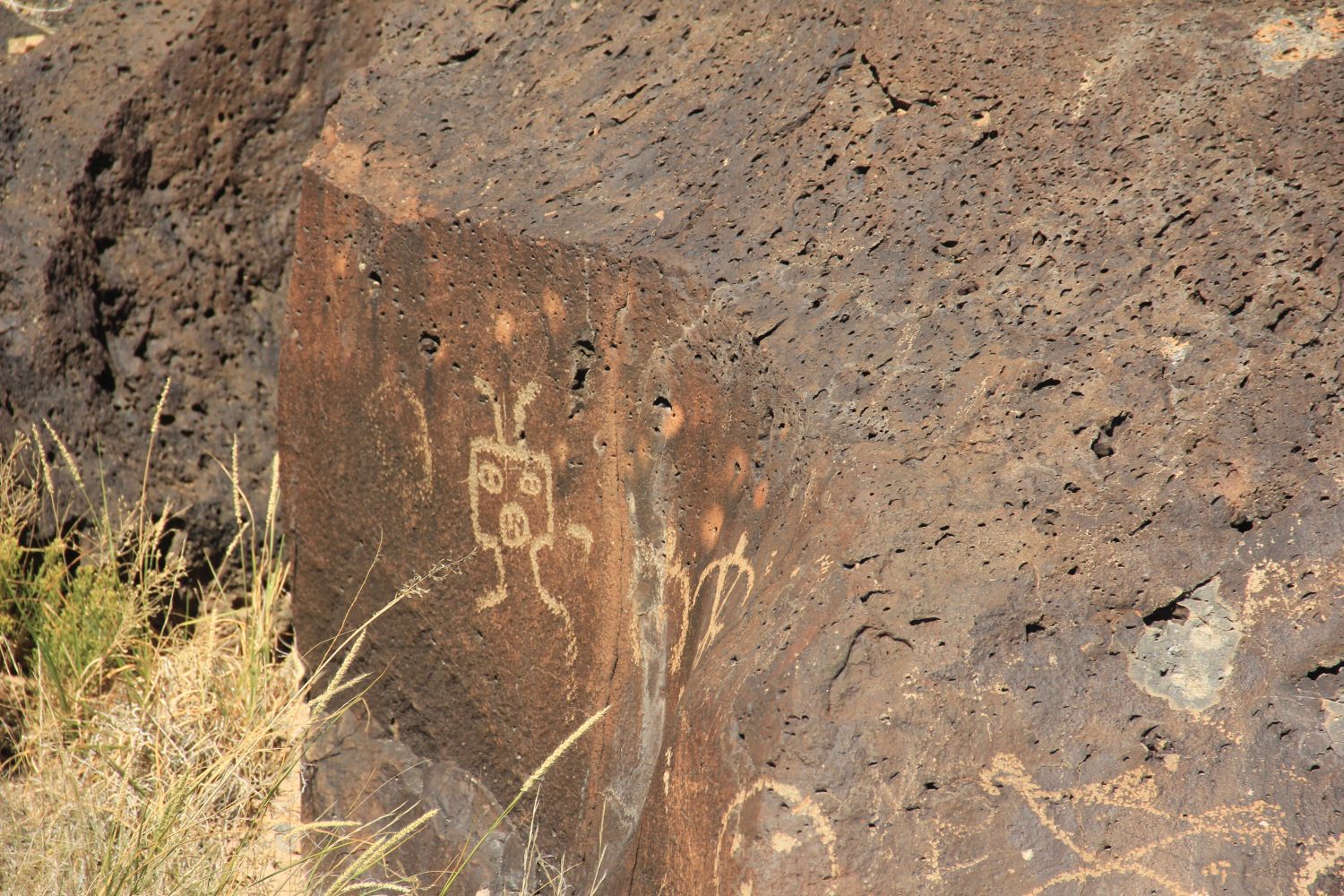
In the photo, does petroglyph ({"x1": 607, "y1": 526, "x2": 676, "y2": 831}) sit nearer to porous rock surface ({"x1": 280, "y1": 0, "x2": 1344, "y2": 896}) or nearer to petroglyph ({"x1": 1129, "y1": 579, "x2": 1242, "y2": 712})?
porous rock surface ({"x1": 280, "y1": 0, "x2": 1344, "y2": 896})

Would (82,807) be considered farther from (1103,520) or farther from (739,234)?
(1103,520)

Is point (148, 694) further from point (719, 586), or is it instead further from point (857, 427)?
point (857, 427)

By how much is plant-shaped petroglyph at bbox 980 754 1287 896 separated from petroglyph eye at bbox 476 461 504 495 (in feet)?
3.44

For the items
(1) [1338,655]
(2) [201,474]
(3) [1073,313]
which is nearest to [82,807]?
(2) [201,474]

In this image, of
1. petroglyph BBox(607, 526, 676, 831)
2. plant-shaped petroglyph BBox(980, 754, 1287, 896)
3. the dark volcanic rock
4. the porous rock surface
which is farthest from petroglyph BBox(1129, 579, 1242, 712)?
the dark volcanic rock

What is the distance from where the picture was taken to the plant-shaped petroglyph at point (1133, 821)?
151 centimetres

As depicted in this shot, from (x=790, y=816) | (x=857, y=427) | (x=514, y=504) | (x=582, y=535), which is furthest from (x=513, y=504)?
(x=790, y=816)

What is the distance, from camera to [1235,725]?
1.56 metres

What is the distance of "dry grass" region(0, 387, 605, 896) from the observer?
2.24 meters

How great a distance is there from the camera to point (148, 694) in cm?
274

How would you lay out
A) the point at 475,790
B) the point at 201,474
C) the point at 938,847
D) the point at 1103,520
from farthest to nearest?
1. the point at 201,474
2. the point at 475,790
3. the point at 1103,520
4. the point at 938,847

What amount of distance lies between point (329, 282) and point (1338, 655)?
1791 mm

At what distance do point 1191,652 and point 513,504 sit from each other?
1.14 metres

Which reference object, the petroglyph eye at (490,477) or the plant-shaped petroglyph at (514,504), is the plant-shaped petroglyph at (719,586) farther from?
the petroglyph eye at (490,477)
